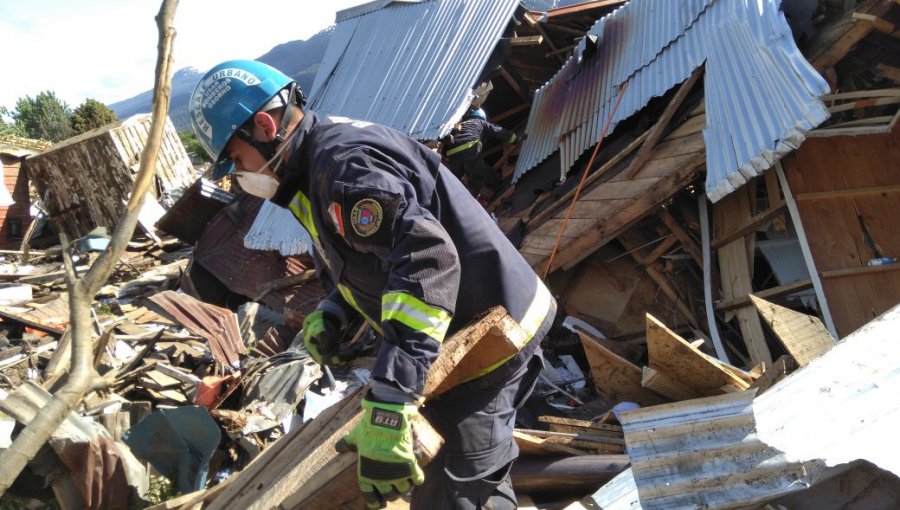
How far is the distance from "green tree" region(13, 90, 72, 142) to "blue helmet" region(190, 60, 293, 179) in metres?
42.5

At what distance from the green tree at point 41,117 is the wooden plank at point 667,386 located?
42971mm

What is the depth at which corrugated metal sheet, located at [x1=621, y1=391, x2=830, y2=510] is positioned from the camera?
77.1 inches

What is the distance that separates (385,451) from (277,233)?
239 inches

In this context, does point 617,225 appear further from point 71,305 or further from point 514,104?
point 514,104

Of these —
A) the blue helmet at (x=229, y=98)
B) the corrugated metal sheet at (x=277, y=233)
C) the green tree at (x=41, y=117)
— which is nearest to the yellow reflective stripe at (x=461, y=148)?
the corrugated metal sheet at (x=277, y=233)

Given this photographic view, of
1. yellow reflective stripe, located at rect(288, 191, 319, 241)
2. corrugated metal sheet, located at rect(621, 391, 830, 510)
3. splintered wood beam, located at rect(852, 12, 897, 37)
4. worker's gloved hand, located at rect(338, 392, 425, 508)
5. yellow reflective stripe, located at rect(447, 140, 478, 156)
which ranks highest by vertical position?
yellow reflective stripe, located at rect(288, 191, 319, 241)

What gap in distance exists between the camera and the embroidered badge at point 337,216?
1772 millimetres

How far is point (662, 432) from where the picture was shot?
89.8 inches

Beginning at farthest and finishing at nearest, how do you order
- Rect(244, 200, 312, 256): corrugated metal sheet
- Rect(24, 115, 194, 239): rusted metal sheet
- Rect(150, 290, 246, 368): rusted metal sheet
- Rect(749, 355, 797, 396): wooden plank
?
Rect(24, 115, 194, 239): rusted metal sheet < Rect(244, 200, 312, 256): corrugated metal sheet < Rect(150, 290, 246, 368): rusted metal sheet < Rect(749, 355, 797, 396): wooden plank

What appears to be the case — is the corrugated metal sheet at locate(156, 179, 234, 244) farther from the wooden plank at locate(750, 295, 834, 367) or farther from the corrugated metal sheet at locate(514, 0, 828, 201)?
the wooden plank at locate(750, 295, 834, 367)

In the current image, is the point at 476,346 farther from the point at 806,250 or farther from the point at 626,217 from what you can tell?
the point at 806,250

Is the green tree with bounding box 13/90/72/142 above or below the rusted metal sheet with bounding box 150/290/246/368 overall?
above

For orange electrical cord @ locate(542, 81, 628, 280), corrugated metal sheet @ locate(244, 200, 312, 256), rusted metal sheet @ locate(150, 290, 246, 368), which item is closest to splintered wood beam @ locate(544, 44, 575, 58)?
orange electrical cord @ locate(542, 81, 628, 280)

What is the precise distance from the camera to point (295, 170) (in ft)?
6.69
